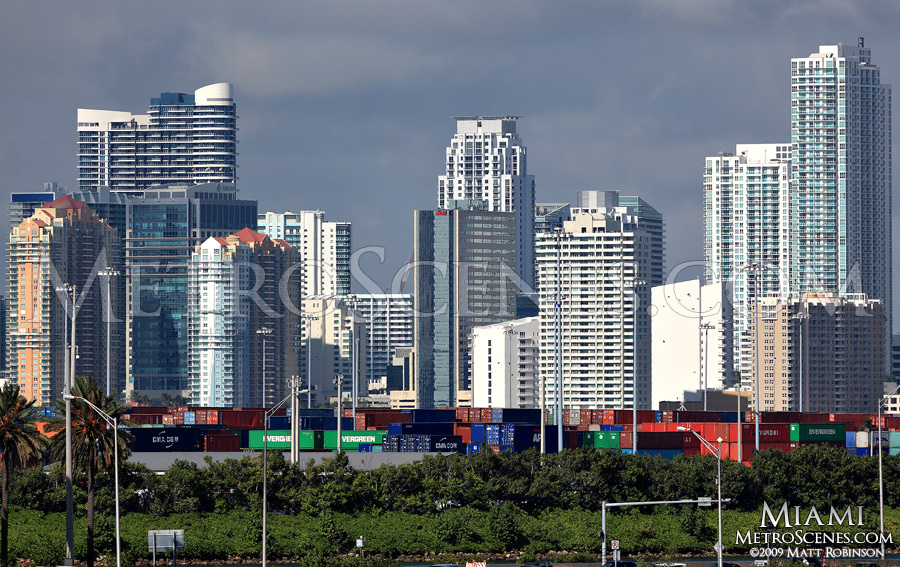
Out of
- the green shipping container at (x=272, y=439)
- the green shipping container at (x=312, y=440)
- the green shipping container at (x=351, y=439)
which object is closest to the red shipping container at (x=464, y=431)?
the green shipping container at (x=351, y=439)

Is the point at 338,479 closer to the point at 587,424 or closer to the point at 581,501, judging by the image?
the point at 581,501

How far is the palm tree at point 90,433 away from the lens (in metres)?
68.2

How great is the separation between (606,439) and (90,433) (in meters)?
55.9

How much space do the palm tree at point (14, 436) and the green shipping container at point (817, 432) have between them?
213 ft

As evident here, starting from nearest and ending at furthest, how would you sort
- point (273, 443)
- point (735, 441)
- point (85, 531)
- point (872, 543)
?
point (85, 531) < point (872, 543) < point (735, 441) < point (273, 443)

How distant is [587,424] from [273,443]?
43.6 m

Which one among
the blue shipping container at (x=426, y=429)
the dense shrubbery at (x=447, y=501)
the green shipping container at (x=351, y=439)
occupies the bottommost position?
the dense shrubbery at (x=447, y=501)

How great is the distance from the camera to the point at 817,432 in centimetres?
11250

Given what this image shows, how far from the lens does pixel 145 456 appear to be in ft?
355

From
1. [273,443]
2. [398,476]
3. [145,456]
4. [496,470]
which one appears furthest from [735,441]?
[145,456]

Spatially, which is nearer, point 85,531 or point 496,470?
point 85,531

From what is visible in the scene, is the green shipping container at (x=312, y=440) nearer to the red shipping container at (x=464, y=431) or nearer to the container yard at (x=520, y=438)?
the container yard at (x=520, y=438)

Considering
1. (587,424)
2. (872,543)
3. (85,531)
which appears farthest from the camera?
(587,424)

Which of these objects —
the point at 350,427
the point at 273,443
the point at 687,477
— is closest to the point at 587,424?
the point at 350,427
